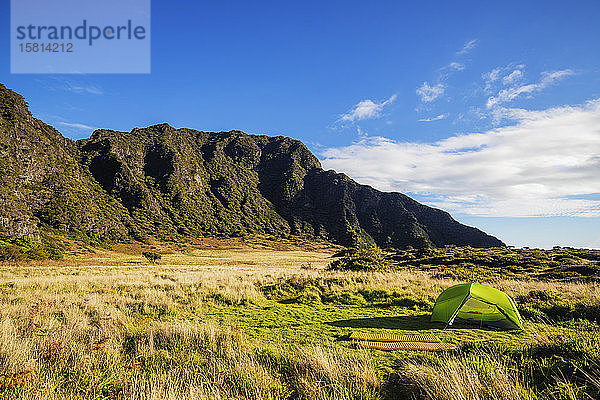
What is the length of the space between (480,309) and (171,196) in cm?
14634

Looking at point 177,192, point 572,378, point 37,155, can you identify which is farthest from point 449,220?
point 37,155

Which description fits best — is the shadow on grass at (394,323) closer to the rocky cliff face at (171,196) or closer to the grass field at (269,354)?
the grass field at (269,354)

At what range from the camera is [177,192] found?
461 feet

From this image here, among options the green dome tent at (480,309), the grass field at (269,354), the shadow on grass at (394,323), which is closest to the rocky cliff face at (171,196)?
the grass field at (269,354)

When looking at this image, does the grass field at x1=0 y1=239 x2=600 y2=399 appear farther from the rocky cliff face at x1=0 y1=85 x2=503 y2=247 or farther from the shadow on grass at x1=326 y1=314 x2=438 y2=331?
the rocky cliff face at x1=0 y1=85 x2=503 y2=247

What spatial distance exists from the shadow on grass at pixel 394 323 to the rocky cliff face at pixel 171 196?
86.3m

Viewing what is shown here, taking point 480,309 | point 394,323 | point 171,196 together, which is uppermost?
point 171,196

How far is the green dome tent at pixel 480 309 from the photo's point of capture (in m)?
8.78

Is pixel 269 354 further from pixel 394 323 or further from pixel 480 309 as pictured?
pixel 480 309

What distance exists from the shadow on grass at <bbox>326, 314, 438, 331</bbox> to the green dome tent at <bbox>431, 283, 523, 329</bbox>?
45 cm

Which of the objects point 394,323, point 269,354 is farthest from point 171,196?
point 269,354

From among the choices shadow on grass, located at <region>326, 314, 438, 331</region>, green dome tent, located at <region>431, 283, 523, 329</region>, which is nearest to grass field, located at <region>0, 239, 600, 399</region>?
shadow on grass, located at <region>326, 314, 438, 331</region>

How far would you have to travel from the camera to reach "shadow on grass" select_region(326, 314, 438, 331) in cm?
880

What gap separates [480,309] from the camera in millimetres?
9125
